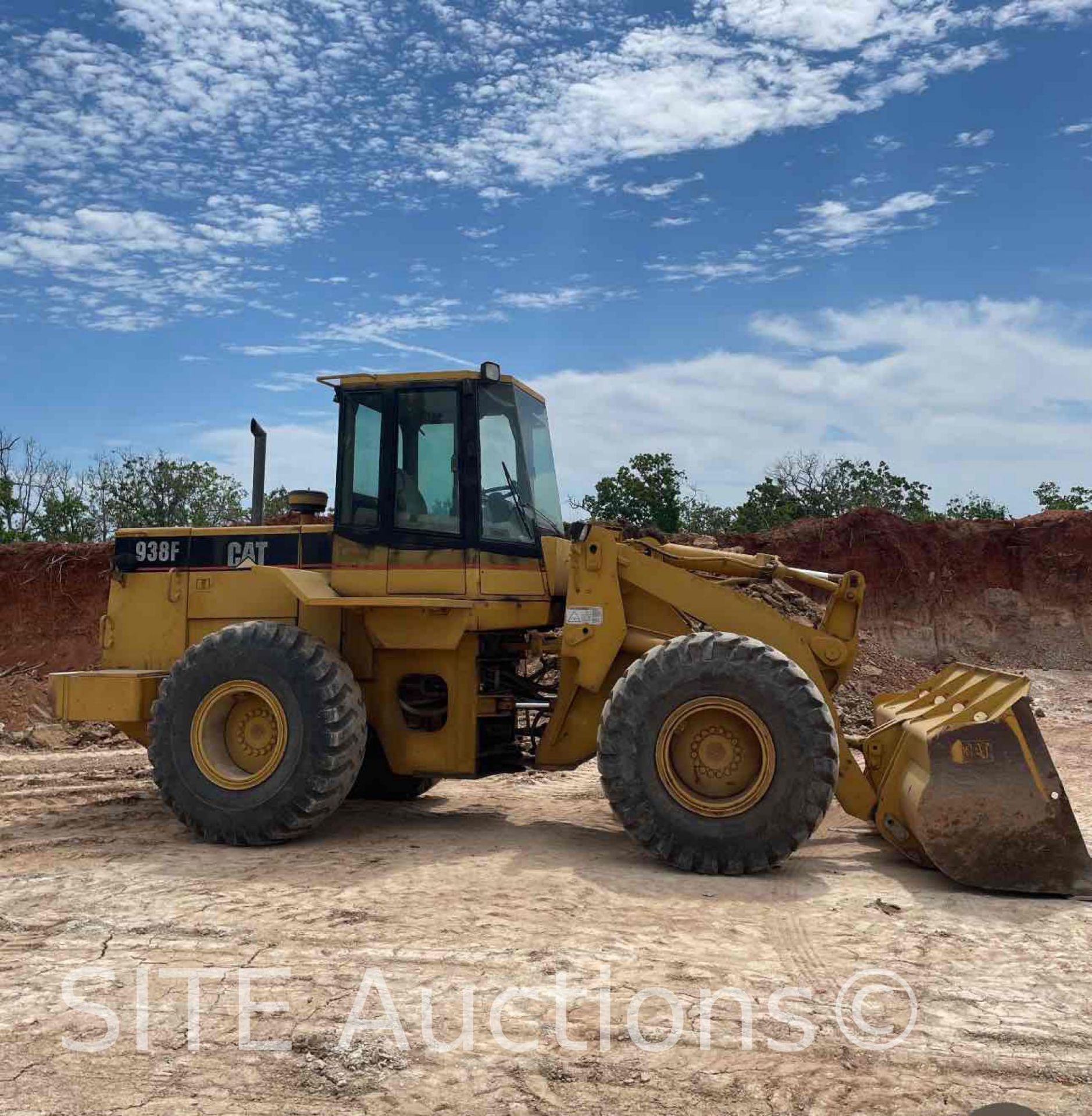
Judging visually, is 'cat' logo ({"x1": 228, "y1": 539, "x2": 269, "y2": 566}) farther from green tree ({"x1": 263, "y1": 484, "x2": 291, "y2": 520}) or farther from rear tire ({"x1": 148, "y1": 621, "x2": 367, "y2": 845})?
green tree ({"x1": 263, "y1": 484, "x2": 291, "y2": 520})

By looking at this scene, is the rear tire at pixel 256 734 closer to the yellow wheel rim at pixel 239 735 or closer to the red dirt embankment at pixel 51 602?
the yellow wheel rim at pixel 239 735

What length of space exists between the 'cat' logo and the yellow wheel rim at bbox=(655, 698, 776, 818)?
3370 mm

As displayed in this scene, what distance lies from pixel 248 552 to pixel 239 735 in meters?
1.43

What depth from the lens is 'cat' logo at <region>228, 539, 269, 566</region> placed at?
7.93 m

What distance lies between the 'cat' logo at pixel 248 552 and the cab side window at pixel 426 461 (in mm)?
1199

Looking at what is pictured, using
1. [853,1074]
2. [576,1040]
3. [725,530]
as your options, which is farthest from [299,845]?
[725,530]

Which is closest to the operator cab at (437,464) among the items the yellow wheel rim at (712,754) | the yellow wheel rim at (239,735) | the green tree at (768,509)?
the yellow wheel rim at (239,735)

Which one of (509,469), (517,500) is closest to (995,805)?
(517,500)

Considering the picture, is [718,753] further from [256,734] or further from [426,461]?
[256,734]

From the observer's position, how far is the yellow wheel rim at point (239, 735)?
700cm

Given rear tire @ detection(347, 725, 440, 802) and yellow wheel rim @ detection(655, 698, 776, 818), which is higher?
yellow wheel rim @ detection(655, 698, 776, 818)

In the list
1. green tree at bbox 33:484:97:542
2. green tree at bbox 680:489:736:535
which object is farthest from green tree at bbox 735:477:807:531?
green tree at bbox 33:484:97:542

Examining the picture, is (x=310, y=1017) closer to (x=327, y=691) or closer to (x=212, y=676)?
(x=327, y=691)

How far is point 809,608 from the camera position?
50.9 feet
